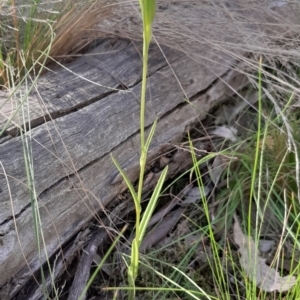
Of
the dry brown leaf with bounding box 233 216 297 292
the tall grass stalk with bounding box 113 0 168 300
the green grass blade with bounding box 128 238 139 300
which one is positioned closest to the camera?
the tall grass stalk with bounding box 113 0 168 300

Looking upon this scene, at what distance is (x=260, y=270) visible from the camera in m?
1.48

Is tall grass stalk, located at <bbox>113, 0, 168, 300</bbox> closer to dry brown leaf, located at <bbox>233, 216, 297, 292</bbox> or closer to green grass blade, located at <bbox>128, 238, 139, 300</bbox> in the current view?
green grass blade, located at <bbox>128, 238, 139, 300</bbox>

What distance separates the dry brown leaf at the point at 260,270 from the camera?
1443 millimetres

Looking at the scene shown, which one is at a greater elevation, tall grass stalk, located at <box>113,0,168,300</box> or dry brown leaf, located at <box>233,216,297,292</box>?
tall grass stalk, located at <box>113,0,168,300</box>

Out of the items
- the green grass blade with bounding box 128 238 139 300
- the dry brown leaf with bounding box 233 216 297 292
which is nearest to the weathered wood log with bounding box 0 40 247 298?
the green grass blade with bounding box 128 238 139 300

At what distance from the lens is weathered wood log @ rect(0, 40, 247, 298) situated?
4.28 feet

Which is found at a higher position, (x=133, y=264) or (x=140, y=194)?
(x=140, y=194)

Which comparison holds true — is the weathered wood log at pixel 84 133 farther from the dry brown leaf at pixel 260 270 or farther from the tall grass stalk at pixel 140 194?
the dry brown leaf at pixel 260 270

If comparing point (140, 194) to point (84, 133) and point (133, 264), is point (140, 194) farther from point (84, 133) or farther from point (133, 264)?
point (84, 133)

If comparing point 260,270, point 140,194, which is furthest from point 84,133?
point 260,270

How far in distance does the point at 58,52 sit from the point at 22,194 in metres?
0.67

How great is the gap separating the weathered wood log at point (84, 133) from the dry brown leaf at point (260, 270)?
1.23 ft

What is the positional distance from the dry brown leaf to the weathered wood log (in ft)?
1.23

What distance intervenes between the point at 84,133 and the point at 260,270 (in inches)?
24.0
